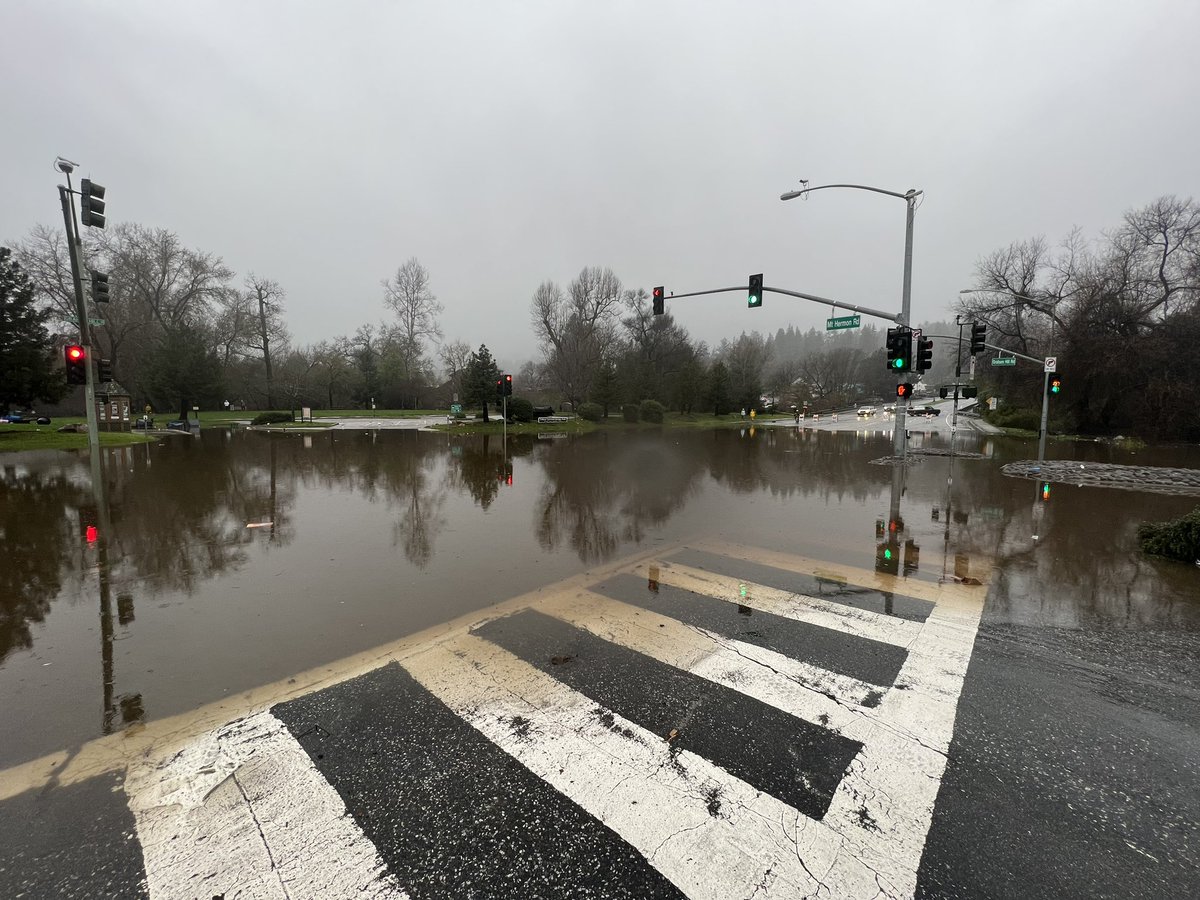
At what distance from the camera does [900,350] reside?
15.7 meters

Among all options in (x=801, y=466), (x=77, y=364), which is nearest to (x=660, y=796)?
(x=801, y=466)

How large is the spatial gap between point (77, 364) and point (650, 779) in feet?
59.1

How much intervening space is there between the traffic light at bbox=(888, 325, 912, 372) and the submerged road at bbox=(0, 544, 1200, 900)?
12.1 metres

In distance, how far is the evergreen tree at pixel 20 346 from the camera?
890 inches

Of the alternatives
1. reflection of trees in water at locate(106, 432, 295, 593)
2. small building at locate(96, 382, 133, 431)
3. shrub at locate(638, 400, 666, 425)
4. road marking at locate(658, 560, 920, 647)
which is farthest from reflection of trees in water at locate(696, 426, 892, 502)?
small building at locate(96, 382, 133, 431)

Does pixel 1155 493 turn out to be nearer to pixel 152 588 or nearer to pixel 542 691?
pixel 542 691

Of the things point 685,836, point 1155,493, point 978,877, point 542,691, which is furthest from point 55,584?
point 1155,493

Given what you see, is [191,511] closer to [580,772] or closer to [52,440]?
[580,772]

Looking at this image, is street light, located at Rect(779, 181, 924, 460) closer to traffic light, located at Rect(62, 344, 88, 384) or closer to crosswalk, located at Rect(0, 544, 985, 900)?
crosswalk, located at Rect(0, 544, 985, 900)

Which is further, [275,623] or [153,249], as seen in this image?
[153,249]

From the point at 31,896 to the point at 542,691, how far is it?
2812 millimetres

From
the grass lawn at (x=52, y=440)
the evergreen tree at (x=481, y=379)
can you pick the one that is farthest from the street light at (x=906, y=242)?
the grass lawn at (x=52, y=440)

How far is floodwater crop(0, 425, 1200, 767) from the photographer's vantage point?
4.76 metres

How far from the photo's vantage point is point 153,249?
43.8 metres
